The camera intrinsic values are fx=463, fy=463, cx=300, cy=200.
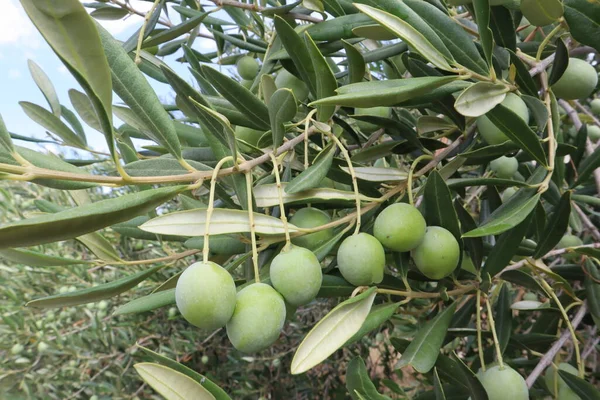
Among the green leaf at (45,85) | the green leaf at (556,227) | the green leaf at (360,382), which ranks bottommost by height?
the green leaf at (360,382)

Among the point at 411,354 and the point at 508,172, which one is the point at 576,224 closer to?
the point at 508,172

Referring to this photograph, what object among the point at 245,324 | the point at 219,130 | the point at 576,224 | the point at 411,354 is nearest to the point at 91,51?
the point at 219,130

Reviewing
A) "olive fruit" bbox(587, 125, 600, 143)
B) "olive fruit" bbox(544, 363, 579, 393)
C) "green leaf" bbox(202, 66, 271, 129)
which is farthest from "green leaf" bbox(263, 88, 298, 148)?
"olive fruit" bbox(587, 125, 600, 143)

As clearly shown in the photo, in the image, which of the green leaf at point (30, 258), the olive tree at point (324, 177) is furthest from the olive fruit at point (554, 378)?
the green leaf at point (30, 258)

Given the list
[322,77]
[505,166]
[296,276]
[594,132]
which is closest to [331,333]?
[296,276]

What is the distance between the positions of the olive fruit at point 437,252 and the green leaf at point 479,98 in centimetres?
23

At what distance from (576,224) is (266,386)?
173 centimetres

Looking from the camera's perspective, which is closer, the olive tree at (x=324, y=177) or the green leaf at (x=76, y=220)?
the green leaf at (x=76, y=220)

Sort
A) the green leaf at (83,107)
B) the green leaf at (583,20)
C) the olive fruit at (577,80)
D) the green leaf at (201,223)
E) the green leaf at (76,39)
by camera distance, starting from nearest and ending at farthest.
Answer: the green leaf at (76,39) < the green leaf at (201,223) < the green leaf at (583,20) < the olive fruit at (577,80) < the green leaf at (83,107)

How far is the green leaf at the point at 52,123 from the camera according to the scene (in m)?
1.22

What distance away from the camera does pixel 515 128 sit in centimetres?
84

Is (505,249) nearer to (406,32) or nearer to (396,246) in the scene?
(396,246)

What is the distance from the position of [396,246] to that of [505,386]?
0.39 meters

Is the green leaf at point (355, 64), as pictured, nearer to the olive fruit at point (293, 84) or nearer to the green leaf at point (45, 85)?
the olive fruit at point (293, 84)
